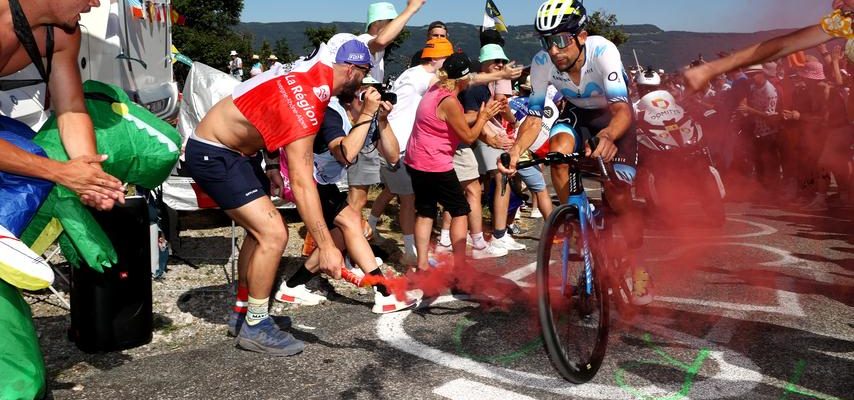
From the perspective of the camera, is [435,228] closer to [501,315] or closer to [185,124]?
[185,124]

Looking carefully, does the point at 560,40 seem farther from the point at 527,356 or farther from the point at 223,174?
the point at 223,174

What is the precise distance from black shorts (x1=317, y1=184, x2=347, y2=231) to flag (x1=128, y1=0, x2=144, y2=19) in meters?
2.96

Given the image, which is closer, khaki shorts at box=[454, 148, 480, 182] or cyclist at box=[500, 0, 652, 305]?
cyclist at box=[500, 0, 652, 305]

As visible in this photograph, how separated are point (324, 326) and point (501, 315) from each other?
48.4 inches

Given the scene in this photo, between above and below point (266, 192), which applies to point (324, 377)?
below

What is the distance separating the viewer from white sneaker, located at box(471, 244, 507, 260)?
292 inches

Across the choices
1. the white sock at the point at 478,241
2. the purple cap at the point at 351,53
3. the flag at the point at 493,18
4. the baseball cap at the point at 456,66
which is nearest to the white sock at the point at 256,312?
the purple cap at the point at 351,53

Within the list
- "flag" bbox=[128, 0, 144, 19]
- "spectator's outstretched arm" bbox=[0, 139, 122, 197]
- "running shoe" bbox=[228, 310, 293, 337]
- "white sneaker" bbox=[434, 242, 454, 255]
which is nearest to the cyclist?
"running shoe" bbox=[228, 310, 293, 337]

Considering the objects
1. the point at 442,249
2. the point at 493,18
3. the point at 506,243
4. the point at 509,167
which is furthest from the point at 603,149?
the point at 493,18

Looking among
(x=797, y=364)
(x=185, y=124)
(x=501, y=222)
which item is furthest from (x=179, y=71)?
(x=797, y=364)

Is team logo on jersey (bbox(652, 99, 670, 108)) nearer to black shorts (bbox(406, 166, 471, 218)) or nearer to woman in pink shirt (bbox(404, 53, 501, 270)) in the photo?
woman in pink shirt (bbox(404, 53, 501, 270))

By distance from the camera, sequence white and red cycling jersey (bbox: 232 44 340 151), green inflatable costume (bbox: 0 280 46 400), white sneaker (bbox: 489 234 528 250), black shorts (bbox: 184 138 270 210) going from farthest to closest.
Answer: white sneaker (bbox: 489 234 528 250)
black shorts (bbox: 184 138 270 210)
white and red cycling jersey (bbox: 232 44 340 151)
green inflatable costume (bbox: 0 280 46 400)

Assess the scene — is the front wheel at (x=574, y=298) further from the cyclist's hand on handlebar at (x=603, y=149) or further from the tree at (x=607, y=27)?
the tree at (x=607, y=27)

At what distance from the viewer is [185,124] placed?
8.06 meters
